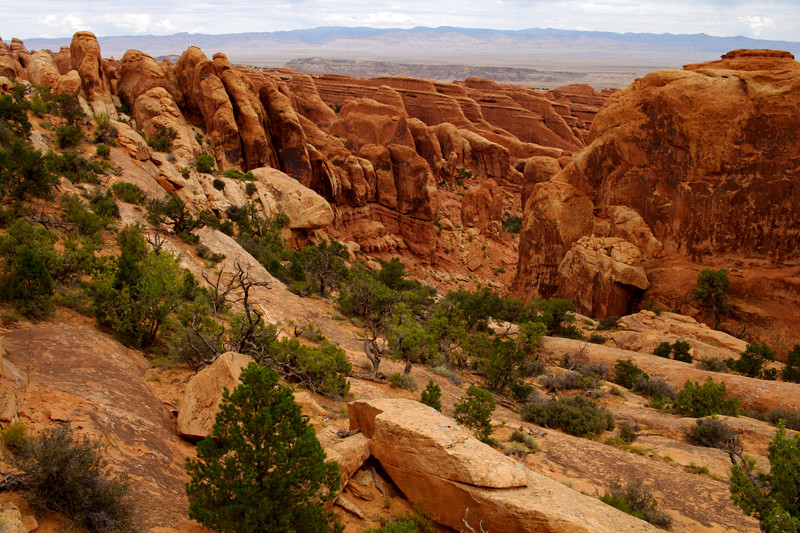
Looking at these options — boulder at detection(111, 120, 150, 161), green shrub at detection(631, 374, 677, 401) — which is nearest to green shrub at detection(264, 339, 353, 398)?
green shrub at detection(631, 374, 677, 401)

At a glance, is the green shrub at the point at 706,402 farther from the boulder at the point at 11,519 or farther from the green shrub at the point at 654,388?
the boulder at the point at 11,519

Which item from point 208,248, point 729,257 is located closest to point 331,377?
point 208,248

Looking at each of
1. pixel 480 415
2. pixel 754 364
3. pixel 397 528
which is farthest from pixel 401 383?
pixel 754 364

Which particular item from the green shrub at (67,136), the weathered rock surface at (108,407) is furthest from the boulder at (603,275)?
the green shrub at (67,136)

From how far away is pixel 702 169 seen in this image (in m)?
27.8

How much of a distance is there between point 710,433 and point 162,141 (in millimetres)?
34346

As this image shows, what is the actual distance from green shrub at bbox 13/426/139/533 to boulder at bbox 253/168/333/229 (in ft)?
97.6

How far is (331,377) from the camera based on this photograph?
502 inches

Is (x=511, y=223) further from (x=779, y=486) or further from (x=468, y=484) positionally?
(x=468, y=484)

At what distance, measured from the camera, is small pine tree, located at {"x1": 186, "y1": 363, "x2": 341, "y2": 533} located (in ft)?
20.5

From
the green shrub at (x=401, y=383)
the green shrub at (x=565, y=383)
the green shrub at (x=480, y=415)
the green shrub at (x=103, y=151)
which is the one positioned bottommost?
the green shrub at (x=565, y=383)

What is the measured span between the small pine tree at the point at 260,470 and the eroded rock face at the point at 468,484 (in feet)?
6.59

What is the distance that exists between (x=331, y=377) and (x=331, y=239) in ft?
93.8

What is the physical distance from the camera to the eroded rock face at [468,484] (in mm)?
7203
